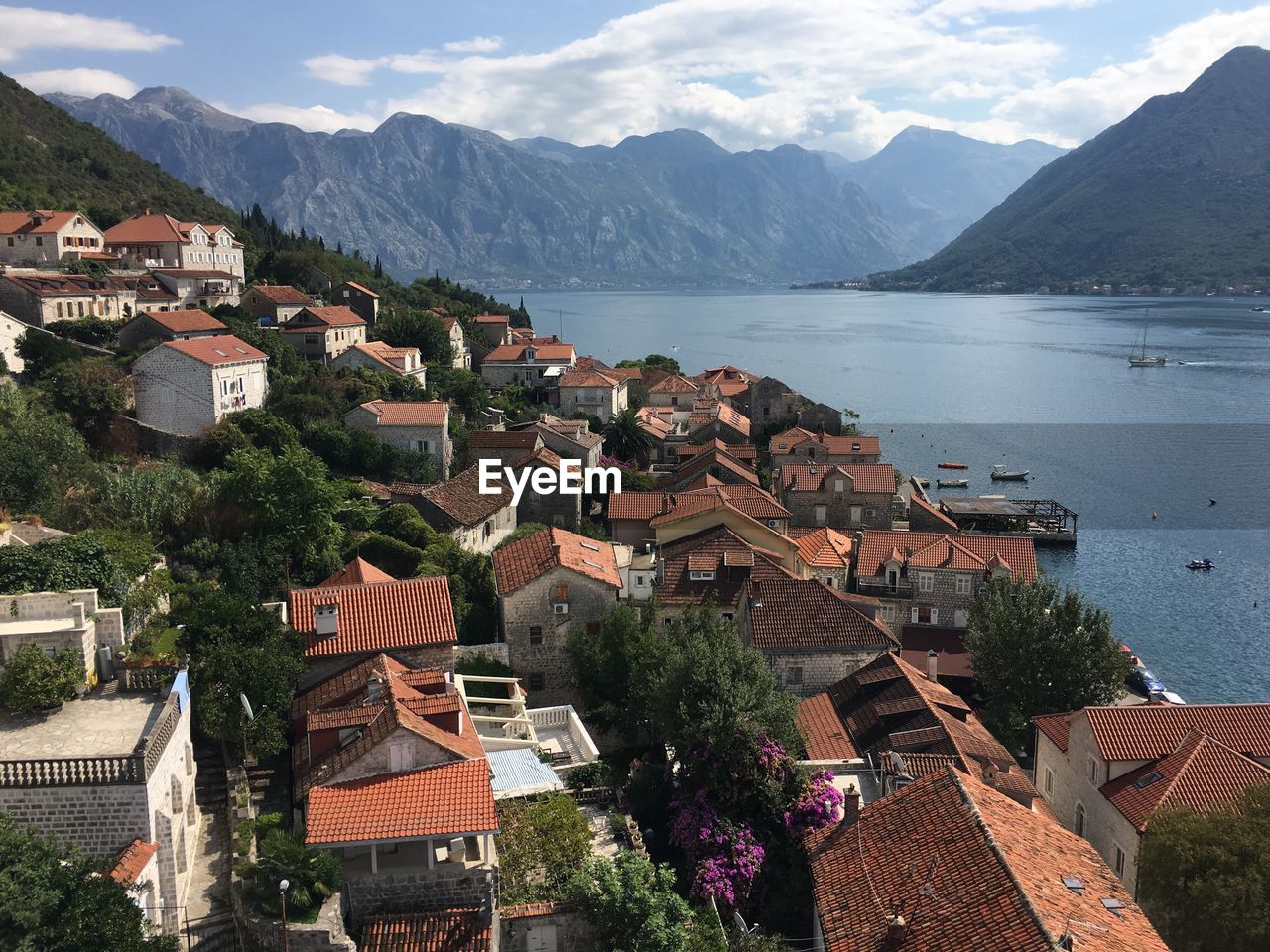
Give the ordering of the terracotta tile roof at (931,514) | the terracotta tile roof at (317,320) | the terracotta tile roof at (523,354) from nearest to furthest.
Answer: the terracotta tile roof at (931,514) < the terracotta tile roof at (317,320) < the terracotta tile roof at (523,354)

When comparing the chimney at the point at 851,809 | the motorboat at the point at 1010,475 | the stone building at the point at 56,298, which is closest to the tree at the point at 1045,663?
the chimney at the point at 851,809

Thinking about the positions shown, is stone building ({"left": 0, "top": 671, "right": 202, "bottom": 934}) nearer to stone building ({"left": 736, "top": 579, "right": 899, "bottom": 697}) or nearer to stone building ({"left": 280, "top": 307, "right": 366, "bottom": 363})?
stone building ({"left": 736, "top": 579, "right": 899, "bottom": 697})

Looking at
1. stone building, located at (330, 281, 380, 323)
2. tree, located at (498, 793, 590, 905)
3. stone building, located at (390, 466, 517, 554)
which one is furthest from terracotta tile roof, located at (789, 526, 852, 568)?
stone building, located at (330, 281, 380, 323)

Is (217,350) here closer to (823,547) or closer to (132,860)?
(823,547)

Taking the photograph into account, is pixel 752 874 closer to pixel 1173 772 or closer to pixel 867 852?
pixel 867 852

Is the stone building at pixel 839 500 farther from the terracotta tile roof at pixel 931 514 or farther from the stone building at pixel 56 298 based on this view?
the stone building at pixel 56 298

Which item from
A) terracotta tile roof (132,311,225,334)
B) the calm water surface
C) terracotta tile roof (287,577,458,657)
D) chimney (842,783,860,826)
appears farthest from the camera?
the calm water surface
